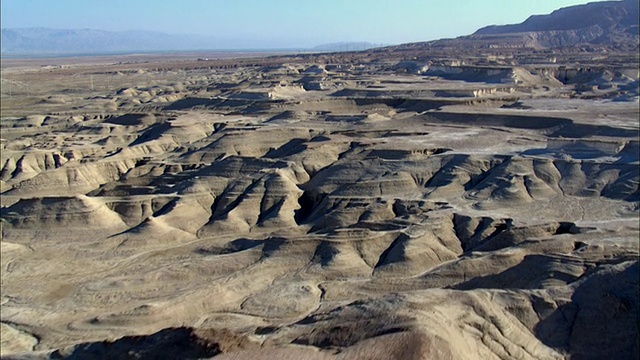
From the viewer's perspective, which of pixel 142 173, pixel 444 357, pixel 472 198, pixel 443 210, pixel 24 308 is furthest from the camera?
pixel 142 173

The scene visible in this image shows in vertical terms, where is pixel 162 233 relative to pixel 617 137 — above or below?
below

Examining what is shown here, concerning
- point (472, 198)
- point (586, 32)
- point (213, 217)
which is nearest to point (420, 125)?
point (472, 198)

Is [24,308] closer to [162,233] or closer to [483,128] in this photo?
[162,233]

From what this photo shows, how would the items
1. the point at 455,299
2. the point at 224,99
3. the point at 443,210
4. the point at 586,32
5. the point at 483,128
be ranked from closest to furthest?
the point at 455,299, the point at 443,210, the point at 483,128, the point at 224,99, the point at 586,32

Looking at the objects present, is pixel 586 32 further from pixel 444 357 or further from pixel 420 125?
pixel 444 357

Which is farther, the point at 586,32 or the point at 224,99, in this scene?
the point at 586,32

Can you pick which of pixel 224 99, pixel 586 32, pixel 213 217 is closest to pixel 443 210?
pixel 213 217
